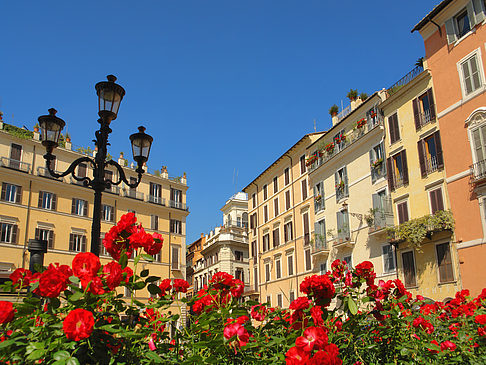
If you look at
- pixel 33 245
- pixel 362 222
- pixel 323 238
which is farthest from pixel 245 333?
pixel 323 238

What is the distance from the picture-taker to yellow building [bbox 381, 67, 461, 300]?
18.0m

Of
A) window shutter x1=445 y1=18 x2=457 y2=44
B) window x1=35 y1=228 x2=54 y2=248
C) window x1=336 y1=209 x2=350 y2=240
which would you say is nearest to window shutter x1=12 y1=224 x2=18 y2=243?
window x1=35 y1=228 x2=54 y2=248

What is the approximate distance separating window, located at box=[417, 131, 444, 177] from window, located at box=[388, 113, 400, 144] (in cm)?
170

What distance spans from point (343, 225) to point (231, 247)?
22.6 m

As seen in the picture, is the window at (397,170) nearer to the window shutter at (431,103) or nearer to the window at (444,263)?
the window shutter at (431,103)

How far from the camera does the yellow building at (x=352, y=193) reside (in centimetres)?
2225

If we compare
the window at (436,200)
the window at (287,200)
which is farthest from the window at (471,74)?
the window at (287,200)

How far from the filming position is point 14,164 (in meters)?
31.3

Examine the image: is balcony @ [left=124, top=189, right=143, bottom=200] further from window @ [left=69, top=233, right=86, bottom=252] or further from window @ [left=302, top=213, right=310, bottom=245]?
window @ [left=302, top=213, right=310, bottom=245]

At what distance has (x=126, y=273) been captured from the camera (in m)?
2.69

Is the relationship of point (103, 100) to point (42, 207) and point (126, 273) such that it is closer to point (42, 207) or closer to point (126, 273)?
point (126, 273)

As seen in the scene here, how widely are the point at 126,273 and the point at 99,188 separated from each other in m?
4.72

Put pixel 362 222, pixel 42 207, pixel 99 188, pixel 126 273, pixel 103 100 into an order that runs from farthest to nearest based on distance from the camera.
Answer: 1. pixel 42 207
2. pixel 362 222
3. pixel 103 100
4. pixel 99 188
5. pixel 126 273

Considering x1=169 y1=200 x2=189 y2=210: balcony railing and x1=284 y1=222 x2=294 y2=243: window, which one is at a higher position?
x1=169 y1=200 x2=189 y2=210: balcony railing
